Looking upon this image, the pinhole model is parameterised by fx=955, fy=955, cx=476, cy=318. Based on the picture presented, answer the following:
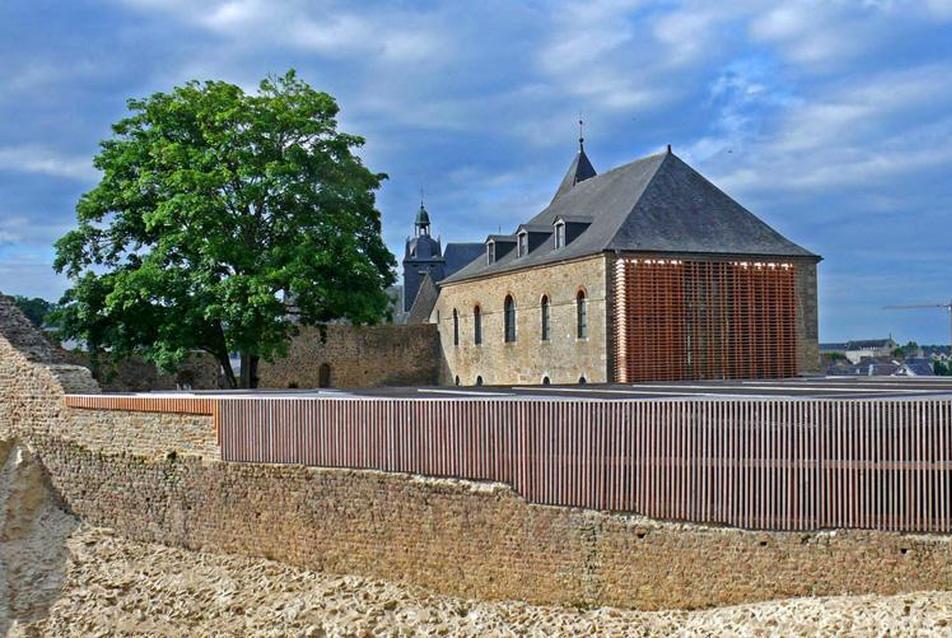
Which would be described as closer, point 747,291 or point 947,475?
point 947,475

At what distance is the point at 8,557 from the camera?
55.7 feet

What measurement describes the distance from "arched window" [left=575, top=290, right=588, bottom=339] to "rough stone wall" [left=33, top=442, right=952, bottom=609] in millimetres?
15116

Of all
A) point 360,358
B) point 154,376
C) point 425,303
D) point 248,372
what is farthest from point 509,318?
point 425,303

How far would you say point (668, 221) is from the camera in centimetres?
2836

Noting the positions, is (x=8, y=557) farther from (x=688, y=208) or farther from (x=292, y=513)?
(x=688, y=208)

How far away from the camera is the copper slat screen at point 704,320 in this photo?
27328 millimetres

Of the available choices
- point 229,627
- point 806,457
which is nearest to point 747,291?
point 806,457

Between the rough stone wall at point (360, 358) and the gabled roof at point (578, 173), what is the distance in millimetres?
8833

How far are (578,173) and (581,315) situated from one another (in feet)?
49.7

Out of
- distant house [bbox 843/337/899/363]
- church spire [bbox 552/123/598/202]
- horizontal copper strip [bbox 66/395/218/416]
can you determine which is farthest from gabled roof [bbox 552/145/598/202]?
distant house [bbox 843/337/899/363]

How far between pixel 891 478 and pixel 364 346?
29.5 meters

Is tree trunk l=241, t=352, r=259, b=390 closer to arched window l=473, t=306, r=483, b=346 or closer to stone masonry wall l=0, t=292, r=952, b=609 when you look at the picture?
stone masonry wall l=0, t=292, r=952, b=609

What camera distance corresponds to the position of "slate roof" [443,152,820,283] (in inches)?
1094

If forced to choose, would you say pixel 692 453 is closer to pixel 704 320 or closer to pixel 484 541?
pixel 484 541
